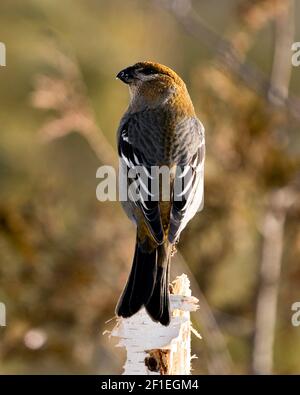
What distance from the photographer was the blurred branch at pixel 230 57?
710 centimetres

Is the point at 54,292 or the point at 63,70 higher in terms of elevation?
the point at 63,70

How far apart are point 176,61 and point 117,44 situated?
3.54 ft

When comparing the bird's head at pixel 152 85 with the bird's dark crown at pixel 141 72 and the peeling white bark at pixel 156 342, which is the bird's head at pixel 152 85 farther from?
the peeling white bark at pixel 156 342

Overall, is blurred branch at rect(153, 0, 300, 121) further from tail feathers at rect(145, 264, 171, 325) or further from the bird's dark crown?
tail feathers at rect(145, 264, 171, 325)

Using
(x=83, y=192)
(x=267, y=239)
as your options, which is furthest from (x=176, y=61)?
(x=267, y=239)

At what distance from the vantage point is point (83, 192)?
30.0 feet

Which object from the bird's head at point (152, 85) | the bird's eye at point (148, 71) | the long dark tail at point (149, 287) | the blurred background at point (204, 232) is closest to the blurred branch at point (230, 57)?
the blurred background at point (204, 232)

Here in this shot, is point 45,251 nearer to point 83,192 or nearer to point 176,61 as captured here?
point 83,192

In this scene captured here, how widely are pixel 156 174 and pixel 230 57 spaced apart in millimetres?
2302

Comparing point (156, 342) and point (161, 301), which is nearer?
point (156, 342)

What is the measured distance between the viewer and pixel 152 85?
222 inches

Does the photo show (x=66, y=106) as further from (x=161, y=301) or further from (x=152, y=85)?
(x=161, y=301)

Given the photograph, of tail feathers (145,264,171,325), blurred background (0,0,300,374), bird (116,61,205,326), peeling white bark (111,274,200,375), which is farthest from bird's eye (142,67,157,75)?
peeling white bark (111,274,200,375)

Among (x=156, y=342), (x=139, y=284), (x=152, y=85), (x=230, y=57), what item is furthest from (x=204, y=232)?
(x=156, y=342)
